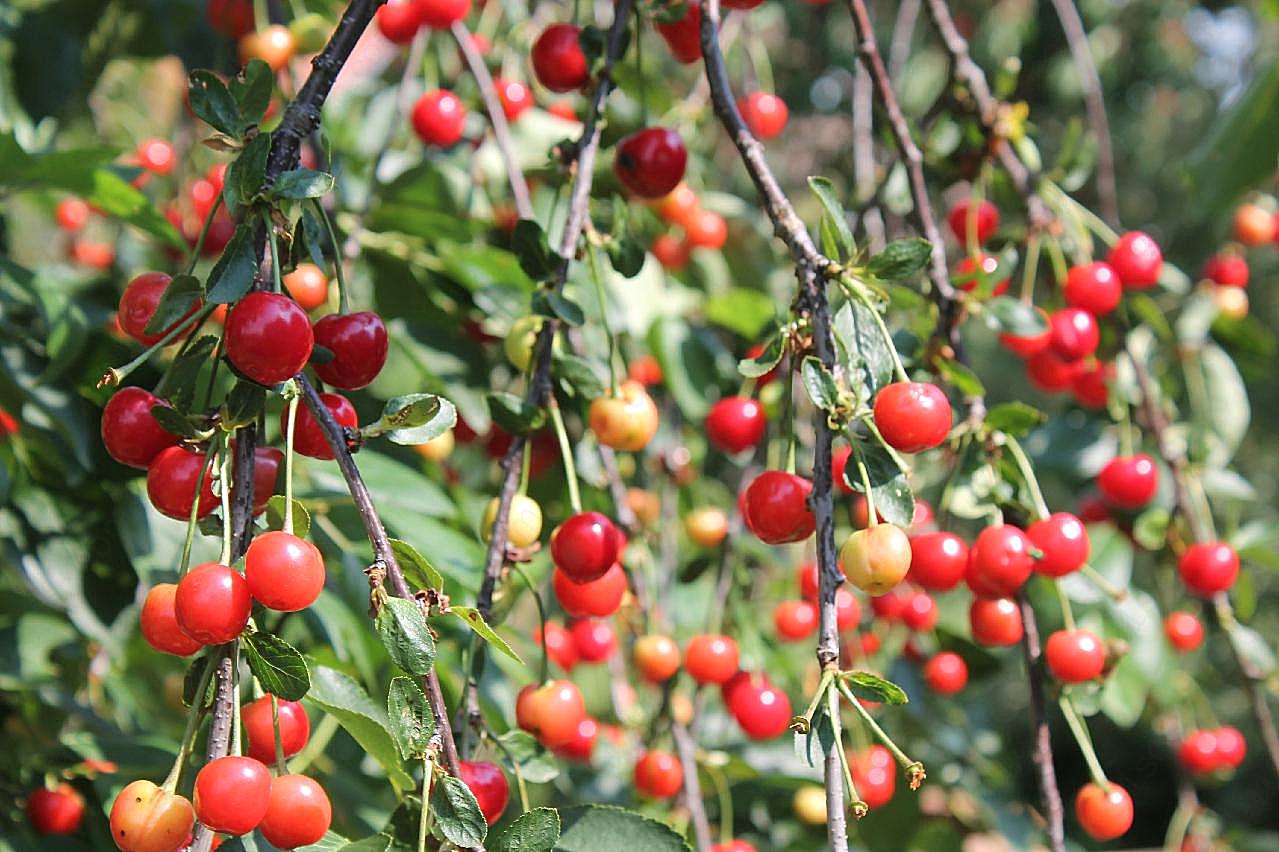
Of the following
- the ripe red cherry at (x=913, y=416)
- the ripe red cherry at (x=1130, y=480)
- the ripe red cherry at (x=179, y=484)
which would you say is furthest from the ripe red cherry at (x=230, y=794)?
the ripe red cherry at (x=1130, y=480)

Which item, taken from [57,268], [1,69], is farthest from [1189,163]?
[1,69]

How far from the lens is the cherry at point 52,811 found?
1.02 metres

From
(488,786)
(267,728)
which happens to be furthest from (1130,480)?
(267,728)

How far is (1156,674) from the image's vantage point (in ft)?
4.50

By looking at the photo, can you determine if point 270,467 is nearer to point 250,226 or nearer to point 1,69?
point 250,226

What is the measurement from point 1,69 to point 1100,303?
A: 128 centimetres

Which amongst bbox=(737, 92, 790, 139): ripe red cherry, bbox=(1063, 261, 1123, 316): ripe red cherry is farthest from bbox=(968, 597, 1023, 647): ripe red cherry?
bbox=(737, 92, 790, 139): ripe red cherry

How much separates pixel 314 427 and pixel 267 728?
0.63ft

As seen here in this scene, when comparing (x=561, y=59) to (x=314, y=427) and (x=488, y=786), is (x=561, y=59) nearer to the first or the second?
(x=314, y=427)

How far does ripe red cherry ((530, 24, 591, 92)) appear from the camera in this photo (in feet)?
3.34

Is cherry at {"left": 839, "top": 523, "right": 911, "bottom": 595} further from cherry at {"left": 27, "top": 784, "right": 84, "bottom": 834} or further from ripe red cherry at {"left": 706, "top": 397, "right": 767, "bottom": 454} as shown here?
cherry at {"left": 27, "top": 784, "right": 84, "bottom": 834}

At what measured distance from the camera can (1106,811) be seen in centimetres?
103

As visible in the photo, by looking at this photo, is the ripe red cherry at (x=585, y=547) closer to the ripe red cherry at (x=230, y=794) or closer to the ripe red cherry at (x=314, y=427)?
the ripe red cherry at (x=314, y=427)

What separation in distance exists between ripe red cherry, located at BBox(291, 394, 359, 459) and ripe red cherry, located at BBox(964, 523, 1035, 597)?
531mm
